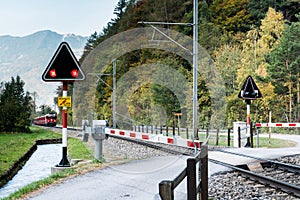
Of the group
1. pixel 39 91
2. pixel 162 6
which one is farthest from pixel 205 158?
pixel 39 91

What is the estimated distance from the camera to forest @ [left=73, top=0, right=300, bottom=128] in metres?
37.7

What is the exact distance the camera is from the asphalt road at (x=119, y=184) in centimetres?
796

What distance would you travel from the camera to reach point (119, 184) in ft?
29.6

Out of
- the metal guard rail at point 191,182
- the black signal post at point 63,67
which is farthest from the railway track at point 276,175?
the black signal post at point 63,67

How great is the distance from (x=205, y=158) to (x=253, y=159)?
247 inches

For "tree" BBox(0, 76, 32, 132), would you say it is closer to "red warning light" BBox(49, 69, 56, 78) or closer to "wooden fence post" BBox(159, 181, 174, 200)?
"red warning light" BBox(49, 69, 56, 78)

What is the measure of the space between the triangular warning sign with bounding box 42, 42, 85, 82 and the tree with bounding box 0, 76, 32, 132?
48878 mm

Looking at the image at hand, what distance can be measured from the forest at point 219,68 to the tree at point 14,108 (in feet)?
28.1

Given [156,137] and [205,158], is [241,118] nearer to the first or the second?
[156,137]

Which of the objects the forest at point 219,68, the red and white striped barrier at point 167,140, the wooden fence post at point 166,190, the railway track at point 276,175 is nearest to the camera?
the wooden fence post at point 166,190

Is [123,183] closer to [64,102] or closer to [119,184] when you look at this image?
[119,184]

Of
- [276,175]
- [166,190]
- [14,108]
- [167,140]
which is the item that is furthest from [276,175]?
[14,108]

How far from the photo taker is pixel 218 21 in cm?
5844

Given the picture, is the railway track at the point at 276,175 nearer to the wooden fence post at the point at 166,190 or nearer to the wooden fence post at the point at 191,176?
the wooden fence post at the point at 191,176
